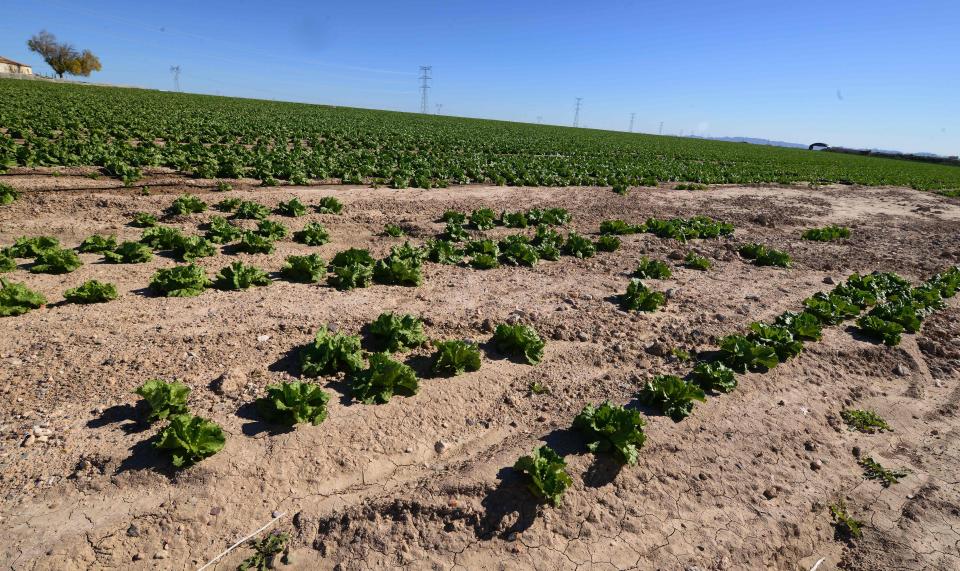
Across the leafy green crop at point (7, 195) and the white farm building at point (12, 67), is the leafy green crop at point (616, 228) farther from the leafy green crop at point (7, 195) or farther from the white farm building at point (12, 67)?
the white farm building at point (12, 67)

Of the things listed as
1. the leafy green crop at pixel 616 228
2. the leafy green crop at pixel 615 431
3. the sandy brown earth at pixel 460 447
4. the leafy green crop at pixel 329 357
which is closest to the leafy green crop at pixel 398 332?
the sandy brown earth at pixel 460 447

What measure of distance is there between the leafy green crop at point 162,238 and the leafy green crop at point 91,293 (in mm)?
2460

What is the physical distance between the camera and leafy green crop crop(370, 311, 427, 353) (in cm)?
665

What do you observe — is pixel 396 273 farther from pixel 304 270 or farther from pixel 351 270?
pixel 304 270

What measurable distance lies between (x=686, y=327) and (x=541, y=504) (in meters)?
4.92

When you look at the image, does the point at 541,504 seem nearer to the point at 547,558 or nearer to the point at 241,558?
→ the point at 547,558

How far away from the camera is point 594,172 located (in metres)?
28.6

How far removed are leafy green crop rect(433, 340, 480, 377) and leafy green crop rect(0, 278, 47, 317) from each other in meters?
5.64

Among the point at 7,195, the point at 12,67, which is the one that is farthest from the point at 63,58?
the point at 7,195

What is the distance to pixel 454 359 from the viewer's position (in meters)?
6.20

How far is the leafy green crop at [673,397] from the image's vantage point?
5793 mm

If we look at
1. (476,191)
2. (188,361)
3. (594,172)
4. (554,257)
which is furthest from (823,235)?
(188,361)

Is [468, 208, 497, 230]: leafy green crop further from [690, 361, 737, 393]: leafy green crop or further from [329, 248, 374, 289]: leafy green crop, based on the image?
[690, 361, 737, 393]: leafy green crop

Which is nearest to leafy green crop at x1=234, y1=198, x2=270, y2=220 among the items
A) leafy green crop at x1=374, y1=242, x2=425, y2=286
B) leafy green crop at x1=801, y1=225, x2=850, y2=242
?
leafy green crop at x1=374, y1=242, x2=425, y2=286
